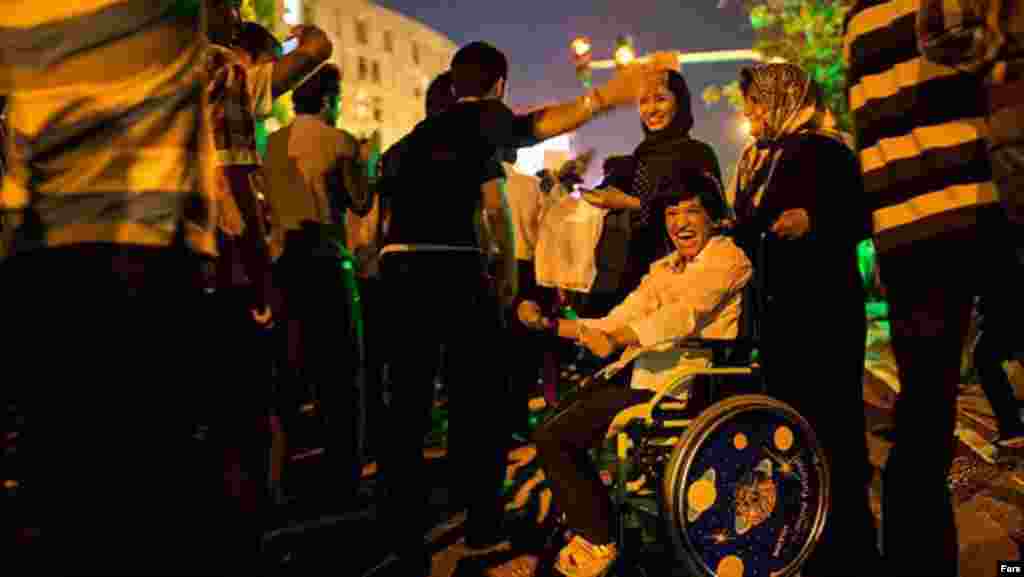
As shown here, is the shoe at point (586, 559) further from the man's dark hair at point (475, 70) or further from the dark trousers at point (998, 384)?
the dark trousers at point (998, 384)

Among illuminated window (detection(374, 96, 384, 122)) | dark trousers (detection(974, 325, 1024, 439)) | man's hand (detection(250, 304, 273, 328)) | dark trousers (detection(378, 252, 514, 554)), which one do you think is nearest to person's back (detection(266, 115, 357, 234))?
dark trousers (detection(378, 252, 514, 554))

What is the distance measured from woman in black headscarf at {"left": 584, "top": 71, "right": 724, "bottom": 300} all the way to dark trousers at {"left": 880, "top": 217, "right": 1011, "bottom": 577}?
5.68 feet

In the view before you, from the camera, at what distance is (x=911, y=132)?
218 centimetres

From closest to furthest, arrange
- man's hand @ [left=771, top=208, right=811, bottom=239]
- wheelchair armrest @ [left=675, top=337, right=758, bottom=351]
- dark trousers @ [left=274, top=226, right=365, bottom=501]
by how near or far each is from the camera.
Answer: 1. wheelchair armrest @ [left=675, top=337, right=758, bottom=351]
2. man's hand @ [left=771, top=208, right=811, bottom=239]
3. dark trousers @ [left=274, top=226, right=365, bottom=501]

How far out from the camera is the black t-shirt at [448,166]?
3.60 m

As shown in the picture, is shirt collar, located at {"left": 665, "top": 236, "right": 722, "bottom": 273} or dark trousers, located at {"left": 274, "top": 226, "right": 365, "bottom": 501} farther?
dark trousers, located at {"left": 274, "top": 226, "right": 365, "bottom": 501}

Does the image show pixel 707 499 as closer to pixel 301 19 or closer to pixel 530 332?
pixel 530 332

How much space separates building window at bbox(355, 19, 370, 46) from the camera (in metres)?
65.5

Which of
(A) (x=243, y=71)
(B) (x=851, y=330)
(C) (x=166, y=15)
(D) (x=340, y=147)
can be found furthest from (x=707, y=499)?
(D) (x=340, y=147)

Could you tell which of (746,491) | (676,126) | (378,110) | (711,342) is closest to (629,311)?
(711,342)

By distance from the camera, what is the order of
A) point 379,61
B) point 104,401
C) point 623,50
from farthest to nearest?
1. point 379,61
2. point 623,50
3. point 104,401

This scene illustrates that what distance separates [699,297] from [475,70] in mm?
1558

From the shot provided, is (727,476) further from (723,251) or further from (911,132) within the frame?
(911,132)

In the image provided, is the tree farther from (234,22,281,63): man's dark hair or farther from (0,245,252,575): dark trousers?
(0,245,252,575): dark trousers
